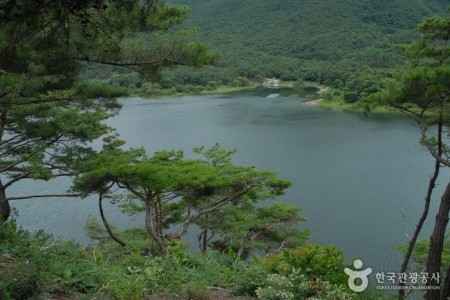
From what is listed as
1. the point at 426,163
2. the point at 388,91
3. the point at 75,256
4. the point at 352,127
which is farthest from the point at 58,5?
the point at 352,127

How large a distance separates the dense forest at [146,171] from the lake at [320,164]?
88.8 inches

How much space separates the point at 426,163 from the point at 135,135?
53.0ft

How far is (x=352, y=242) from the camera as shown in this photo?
1223 centimetres

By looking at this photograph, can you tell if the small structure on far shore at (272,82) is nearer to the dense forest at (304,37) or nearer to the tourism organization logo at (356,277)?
the dense forest at (304,37)

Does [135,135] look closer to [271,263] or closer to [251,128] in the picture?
[251,128]

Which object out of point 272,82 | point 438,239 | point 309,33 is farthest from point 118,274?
point 309,33

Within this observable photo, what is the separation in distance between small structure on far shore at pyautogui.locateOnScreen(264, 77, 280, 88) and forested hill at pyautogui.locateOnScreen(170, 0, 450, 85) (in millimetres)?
1126

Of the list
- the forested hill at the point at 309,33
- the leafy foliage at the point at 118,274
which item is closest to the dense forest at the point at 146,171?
the leafy foliage at the point at 118,274

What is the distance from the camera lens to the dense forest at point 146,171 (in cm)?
295

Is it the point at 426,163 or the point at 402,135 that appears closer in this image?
the point at 426,163

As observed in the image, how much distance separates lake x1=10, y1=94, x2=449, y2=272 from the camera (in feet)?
42.9

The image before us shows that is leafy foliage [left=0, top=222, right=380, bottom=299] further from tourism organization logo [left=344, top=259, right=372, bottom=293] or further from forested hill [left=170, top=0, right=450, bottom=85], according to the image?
forested hill [left=170, top=0, right=450, bottom=85]

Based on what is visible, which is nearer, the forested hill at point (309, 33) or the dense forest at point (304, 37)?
the dense forest at point (304, 37)

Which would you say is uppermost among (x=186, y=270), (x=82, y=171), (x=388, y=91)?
(x=388, y=91)
